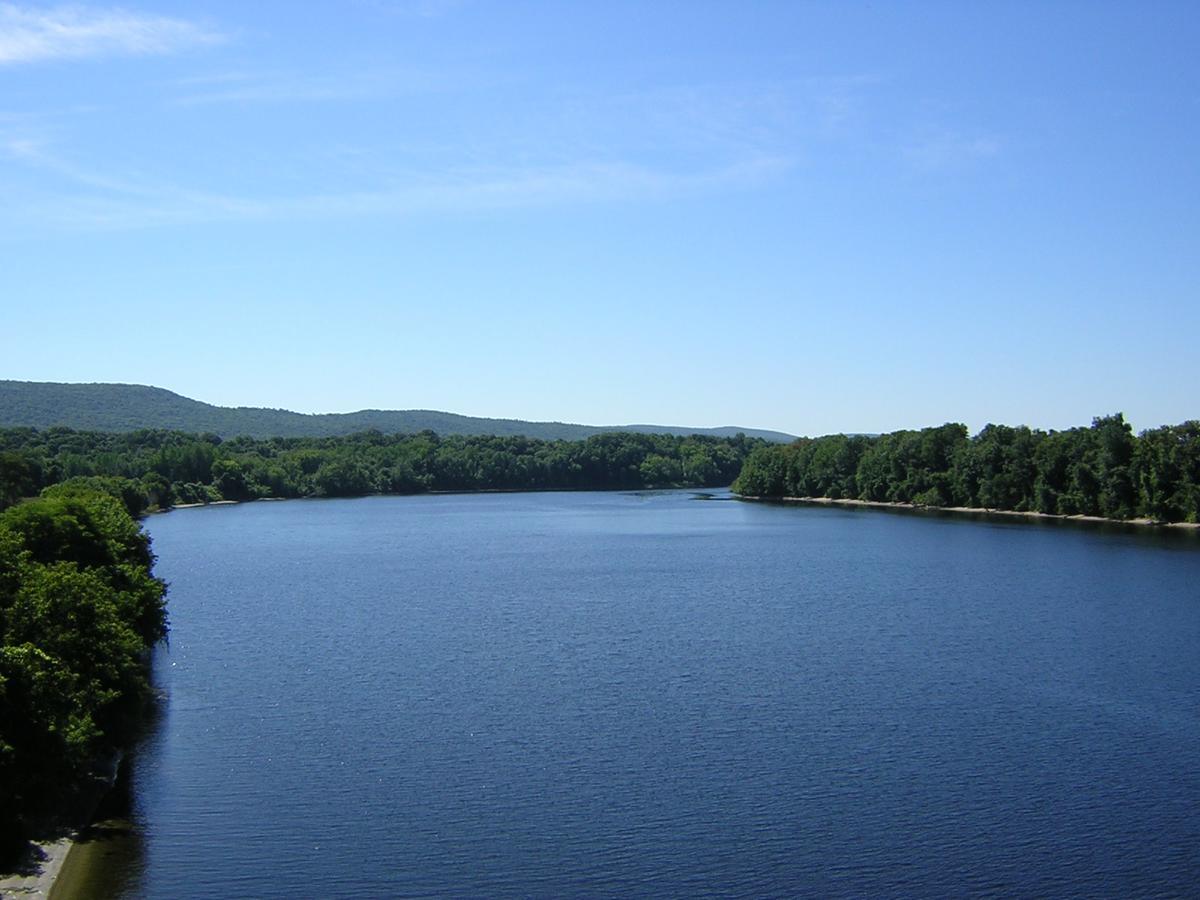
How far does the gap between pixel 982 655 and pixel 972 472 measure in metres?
78.5

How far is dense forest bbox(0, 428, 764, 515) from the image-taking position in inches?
5630

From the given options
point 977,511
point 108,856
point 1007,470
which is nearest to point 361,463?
point 977,511

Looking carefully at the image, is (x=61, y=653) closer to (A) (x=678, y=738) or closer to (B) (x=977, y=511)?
(A) (x=678, y=738)

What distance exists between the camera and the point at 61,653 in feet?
80.4

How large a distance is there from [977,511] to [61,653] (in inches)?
3920

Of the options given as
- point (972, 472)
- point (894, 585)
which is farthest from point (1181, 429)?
point (894, 585)

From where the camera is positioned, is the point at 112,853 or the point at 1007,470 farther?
the point at 1007,470

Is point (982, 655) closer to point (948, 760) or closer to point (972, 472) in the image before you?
point (948, 760)

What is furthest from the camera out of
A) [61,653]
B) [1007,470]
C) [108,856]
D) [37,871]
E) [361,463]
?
[361,463]

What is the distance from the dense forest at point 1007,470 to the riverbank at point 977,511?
510 millimetres

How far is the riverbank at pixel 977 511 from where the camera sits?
89.6 metres

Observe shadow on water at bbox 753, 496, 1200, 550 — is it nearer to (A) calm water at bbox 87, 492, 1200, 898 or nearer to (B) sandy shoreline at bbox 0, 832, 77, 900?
(A) calm water at bbox 87, 492, 1200, 898

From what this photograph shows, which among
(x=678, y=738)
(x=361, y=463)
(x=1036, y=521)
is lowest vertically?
(x=678, y=738)

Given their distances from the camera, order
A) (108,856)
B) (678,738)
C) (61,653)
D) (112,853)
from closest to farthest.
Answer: (108,856), (112,853), (61,653), (678,738)
